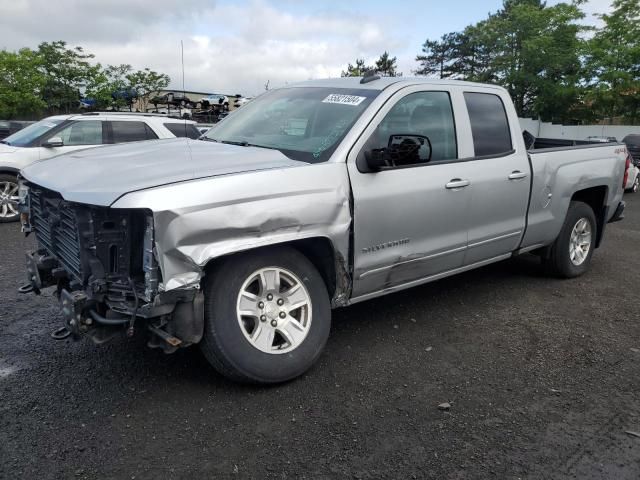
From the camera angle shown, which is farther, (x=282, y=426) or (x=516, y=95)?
(x=516, y=95)

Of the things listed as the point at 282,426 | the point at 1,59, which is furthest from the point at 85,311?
the point at 1,59

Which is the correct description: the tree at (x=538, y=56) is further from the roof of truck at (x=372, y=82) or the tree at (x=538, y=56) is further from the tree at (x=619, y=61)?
the roof of truck at (x=372, y=82)

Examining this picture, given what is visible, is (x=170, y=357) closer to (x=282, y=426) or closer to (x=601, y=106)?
(x=282, y=426)

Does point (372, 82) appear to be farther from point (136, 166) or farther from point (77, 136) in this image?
point (77, 136)

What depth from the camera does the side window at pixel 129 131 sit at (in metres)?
9.55

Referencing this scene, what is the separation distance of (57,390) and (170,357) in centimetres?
73

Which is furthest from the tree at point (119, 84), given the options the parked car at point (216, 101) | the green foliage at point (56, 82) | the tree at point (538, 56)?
the tree at point (538, 56)

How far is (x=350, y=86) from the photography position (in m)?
4.31

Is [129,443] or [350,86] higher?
[350,86]

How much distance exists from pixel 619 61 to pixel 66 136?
3567 centimetres

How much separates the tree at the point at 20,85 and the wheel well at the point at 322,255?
2571 cm

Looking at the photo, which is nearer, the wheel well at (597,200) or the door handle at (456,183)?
the door handle at (456,183)

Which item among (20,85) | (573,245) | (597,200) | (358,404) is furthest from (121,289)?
(20,85)

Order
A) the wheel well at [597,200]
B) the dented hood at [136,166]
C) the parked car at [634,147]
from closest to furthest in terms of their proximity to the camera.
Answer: the dented hood at [136,166]
the wheel well at [597,200]
the parked car at [634,147]
